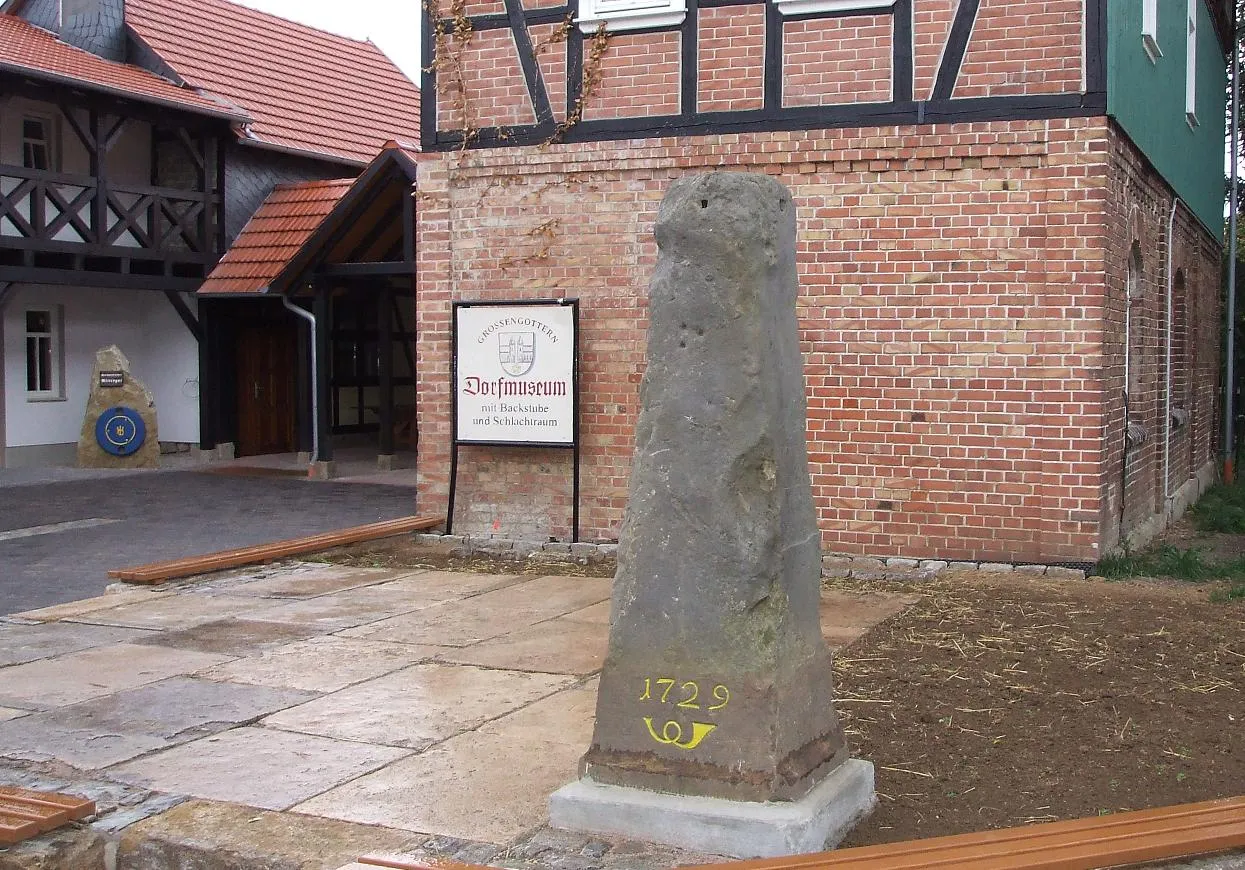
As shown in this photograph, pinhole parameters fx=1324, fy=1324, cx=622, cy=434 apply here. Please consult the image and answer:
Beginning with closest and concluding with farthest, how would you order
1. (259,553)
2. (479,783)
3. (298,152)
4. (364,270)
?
(479,783) < (259,553) < (364,270) < (298,152)

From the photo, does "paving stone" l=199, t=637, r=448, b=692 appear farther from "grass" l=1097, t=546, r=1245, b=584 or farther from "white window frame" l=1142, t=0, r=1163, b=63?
"white window frame" l=1142, t=0, r=1163, b=63

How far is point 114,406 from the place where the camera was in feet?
63.0

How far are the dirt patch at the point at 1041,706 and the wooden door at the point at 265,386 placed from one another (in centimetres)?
1503

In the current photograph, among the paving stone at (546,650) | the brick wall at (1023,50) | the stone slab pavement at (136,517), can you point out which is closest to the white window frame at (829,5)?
the brick wall at (1023,50)

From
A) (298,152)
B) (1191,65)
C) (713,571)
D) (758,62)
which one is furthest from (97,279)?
(713,571)

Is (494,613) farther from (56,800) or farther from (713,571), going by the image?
(713,571)

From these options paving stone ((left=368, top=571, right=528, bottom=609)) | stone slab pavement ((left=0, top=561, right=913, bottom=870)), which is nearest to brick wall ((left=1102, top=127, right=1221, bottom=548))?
Answer: stone slab pavement ((left=0, top=561, right=913, bottom=870))

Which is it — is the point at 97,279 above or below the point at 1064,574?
above

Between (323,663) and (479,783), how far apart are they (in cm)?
223

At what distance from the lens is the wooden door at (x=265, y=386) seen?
69.2ft

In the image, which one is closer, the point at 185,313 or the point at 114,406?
the point at 114,406

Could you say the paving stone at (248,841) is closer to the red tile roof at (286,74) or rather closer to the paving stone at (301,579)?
the paving stone at (301,579)

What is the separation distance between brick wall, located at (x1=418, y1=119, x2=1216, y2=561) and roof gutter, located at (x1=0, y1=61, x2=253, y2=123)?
347 inches

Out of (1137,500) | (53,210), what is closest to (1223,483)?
(1137,500)
